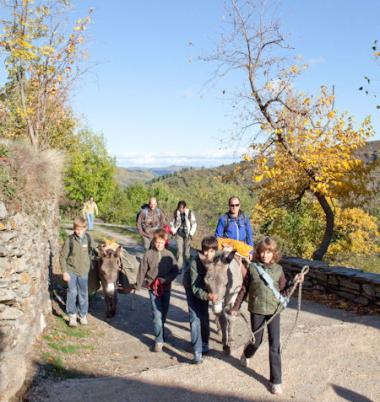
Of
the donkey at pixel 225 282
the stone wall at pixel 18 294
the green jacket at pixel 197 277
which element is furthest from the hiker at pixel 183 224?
the green jacket at pixel 197 277

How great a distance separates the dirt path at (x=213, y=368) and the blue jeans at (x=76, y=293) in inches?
14.1

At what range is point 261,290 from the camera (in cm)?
505

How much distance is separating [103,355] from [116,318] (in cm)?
174

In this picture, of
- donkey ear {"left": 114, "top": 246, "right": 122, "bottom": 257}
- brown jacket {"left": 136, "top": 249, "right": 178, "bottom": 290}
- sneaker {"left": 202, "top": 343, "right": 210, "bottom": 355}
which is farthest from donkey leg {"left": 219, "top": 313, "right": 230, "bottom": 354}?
donkey ear {"left": 114, "top": 246, "right": 122, "bottom": 257}

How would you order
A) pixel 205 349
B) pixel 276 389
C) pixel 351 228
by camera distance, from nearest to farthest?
pixel 276 389 → pixel 205 349 → pixel 351 228

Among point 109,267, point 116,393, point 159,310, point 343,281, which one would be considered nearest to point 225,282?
point 159,310

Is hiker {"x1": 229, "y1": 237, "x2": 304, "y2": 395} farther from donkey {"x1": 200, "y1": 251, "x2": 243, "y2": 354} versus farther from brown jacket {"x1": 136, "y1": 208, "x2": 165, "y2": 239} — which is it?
brown jacket {"x1": 136, "y1": 208, "x2": 165, "y2": 239}

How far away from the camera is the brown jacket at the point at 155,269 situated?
20.9 feet

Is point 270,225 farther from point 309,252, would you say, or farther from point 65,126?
point 65,126

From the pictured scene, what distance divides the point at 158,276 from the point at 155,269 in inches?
4.3

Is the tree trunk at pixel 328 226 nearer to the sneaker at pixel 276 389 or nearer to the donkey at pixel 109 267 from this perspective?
the donkey at pixel 109 267

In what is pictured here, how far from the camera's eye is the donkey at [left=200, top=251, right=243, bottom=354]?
5.55 m

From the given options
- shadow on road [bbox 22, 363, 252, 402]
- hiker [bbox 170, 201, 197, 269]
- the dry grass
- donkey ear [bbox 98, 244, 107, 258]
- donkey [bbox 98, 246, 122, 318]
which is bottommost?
shadow on road [bbox 22, 363, 252, 402]

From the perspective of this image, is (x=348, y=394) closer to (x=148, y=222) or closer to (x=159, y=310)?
(x=159, y=310)
